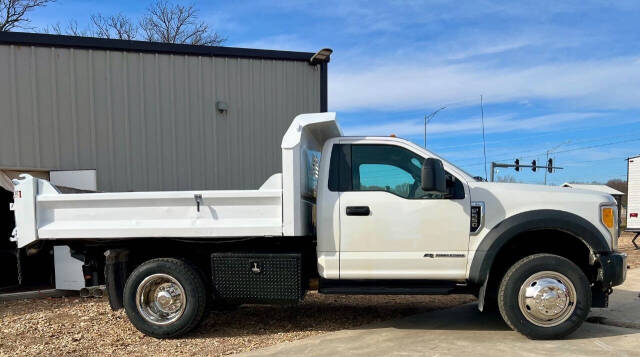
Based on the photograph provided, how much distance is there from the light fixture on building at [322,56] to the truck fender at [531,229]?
233 inches

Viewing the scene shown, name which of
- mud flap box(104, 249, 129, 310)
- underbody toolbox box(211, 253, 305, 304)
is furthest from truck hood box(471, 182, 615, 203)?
mud flap box(104, 249, 129, 310)

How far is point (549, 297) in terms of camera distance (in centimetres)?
480

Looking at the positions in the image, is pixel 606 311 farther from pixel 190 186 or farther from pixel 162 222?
pixel 190 186

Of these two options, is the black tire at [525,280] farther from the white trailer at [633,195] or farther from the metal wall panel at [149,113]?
the white trailer at [633,195]

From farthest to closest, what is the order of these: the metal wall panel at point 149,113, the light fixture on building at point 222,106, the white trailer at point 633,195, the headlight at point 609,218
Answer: the white trailer at point 633,195 < the light fixture on building at point 222,106 < the metal wall panel at point 149,113 < the headlight at point 609,218

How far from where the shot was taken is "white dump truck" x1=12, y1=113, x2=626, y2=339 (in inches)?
190

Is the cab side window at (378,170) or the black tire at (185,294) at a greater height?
the cab side window at (378,170)

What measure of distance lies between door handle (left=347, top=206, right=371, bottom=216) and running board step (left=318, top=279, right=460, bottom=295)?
72cm

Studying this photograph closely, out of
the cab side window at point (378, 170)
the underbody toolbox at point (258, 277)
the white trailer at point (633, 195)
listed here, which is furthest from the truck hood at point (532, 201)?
the white trailer at point (633, 195)

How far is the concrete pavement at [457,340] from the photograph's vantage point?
4566 millimetres

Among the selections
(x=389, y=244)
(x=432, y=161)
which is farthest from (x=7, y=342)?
(x=432, y=161)

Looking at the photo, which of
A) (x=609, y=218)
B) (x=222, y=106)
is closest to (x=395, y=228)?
(x=609, y=218)

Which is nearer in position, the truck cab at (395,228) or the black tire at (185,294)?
the truck cab at (395,228)

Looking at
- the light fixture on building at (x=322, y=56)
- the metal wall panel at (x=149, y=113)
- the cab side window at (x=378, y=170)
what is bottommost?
the cab side window at (x=378, y=170)
